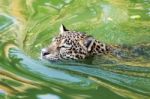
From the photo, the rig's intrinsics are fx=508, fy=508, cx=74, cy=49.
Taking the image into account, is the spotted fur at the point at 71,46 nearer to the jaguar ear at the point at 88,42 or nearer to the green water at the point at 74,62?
the jaguar ear at the point at 88,42

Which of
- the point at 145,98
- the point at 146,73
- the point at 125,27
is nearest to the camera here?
the point at 145,98

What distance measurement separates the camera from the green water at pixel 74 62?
26.6 ft

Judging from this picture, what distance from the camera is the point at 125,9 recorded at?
43.9 ft

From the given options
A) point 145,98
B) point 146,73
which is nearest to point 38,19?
point 146,73

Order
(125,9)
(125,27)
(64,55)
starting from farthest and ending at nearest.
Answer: (125,9)
(125,27)
(64,55)

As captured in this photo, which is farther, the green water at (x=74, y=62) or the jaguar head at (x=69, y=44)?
the jaguar head at (x=69, y=44)

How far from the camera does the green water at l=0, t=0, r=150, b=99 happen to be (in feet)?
26.6

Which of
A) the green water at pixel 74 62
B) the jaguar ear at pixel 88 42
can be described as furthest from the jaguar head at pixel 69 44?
the green water at pixel 74 62

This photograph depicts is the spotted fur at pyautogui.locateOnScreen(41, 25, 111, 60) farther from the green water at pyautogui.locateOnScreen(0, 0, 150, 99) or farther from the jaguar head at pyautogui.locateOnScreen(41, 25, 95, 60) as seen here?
the green water at pyautogui.locateOnScreen(0, 0, 150, 99)

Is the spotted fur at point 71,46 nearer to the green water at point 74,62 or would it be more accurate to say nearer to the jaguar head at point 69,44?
the jaguar head at point 69,44

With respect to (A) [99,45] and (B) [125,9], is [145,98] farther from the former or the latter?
(B) [125,9]

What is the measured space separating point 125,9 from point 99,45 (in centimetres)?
352

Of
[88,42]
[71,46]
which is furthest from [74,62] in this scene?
[88,42]

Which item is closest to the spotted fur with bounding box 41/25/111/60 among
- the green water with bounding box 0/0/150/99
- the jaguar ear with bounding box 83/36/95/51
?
the jaguar ear with bounding box 83/36/95/51
